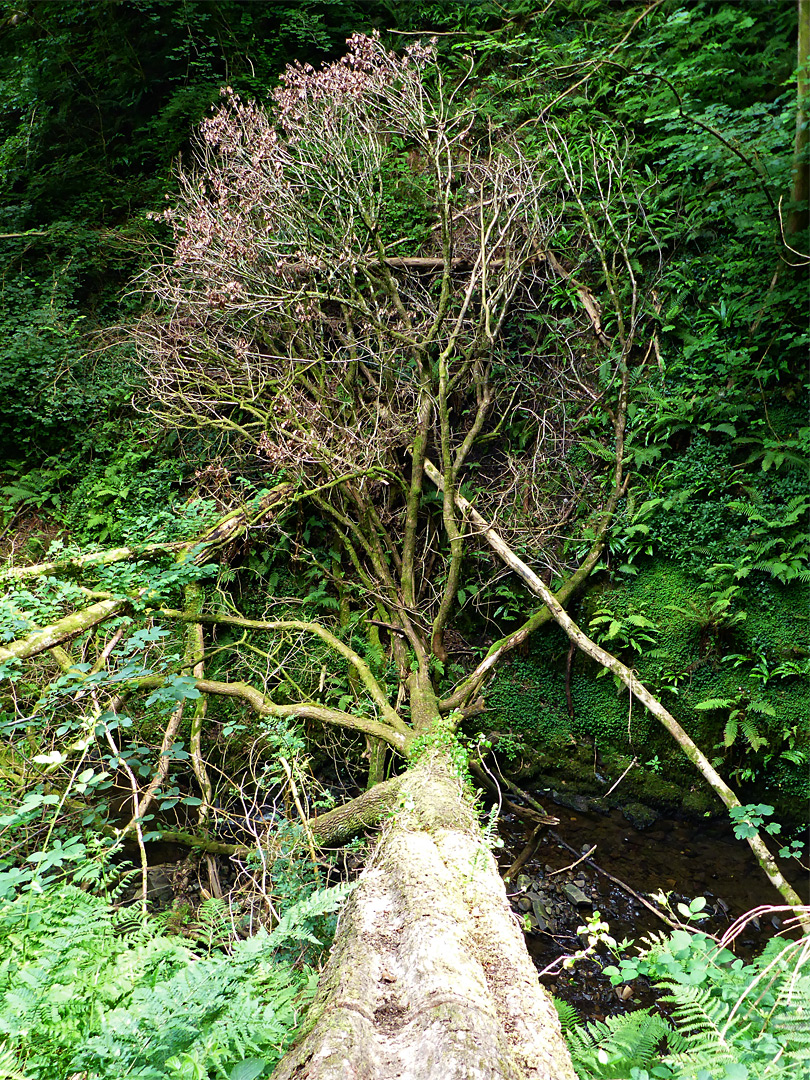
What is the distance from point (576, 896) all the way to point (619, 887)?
41cm

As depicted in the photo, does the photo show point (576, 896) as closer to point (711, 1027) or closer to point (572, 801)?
point (572, 801)

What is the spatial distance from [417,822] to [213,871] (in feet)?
9.03

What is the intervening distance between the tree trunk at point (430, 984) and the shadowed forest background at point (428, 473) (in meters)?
0.19

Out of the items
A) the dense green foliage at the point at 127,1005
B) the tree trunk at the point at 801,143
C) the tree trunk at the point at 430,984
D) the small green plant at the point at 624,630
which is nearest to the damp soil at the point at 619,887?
the small green plant at the point at 624,630

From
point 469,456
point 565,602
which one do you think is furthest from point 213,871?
point 469,456

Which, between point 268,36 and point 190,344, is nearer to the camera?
point 190,344

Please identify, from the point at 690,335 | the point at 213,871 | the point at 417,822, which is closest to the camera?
the point at 417,822

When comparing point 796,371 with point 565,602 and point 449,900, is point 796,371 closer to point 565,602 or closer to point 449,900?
point 565,602

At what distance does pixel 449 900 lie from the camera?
2.73m

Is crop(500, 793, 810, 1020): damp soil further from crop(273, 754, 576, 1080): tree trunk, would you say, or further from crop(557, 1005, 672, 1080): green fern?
crop(273, 754, 576, 1080): tree trunk

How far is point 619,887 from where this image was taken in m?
5.21

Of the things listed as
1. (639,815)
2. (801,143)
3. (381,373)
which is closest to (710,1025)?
(639,815)

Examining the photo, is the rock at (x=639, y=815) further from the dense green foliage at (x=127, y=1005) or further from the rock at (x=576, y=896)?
the dense green foliage at (x=127, y=1005)

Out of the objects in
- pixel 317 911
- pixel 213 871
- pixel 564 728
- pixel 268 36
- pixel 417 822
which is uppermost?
pixel 268 36
